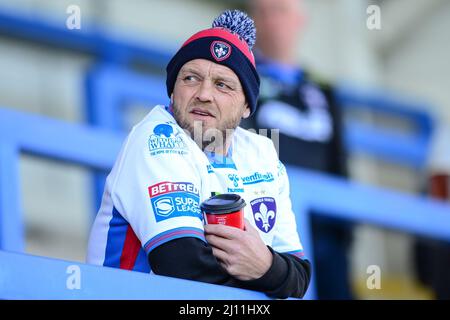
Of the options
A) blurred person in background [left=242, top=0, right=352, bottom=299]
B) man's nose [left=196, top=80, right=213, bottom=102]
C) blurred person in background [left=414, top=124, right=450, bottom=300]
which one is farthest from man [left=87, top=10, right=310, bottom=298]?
blurred person in background [left=414, top=124, right=450, bottom=300]

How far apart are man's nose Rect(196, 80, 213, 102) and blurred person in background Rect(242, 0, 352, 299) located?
1.53 meters

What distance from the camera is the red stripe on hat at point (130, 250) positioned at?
156cm

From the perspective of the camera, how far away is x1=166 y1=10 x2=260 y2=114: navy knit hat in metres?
1.53

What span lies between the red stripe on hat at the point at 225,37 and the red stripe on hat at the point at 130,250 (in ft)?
0.97

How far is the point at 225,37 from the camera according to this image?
1551 millimetres

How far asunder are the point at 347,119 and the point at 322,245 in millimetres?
2208

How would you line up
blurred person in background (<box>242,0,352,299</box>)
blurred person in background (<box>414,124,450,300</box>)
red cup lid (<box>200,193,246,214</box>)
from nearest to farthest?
red cup lid (<box>200,193,246,214</box>)
blurred person in background (<box>242,0,352,299</box>)
blurred person in background (<box>414,124,450,300</box>)

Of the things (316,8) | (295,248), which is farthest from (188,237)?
(316,8)

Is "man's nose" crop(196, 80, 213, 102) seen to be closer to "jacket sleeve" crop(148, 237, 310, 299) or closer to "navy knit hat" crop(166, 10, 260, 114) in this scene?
"navy knit hat" crop(166, 10, 260, 114)

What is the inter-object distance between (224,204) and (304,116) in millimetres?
1725

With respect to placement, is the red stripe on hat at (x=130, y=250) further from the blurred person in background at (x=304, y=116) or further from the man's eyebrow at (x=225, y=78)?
the blurred person in background at (x=304, y=116)

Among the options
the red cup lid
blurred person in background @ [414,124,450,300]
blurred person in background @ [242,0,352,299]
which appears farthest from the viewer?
blurred person in background @ [414,124,450,300]

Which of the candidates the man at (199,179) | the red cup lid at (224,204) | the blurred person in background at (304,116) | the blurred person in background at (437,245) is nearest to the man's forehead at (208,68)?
the man at (199,179)
